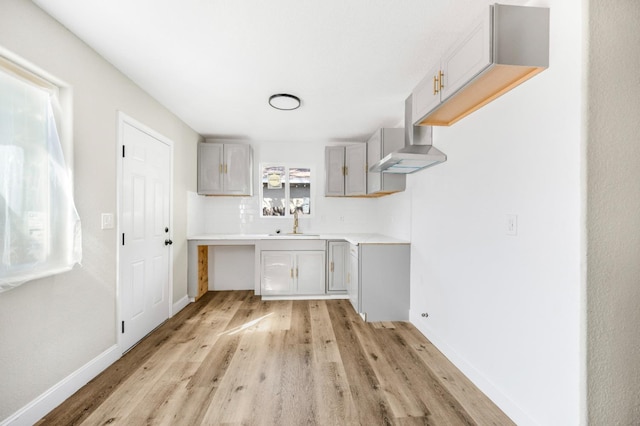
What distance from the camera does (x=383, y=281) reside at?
10.7 feet

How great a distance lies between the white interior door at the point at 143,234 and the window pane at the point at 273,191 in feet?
5.20

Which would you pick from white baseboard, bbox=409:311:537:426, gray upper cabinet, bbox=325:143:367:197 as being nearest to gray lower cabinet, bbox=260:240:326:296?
gray upper cabinet, bbox=325:143:367:197

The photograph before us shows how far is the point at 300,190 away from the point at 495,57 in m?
3.50

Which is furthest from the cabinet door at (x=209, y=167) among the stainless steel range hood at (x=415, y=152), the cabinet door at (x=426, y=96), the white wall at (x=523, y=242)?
the white wall at (x=523, y=242)

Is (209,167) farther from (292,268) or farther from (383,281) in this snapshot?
(383,281)

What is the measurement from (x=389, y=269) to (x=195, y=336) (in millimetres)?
2148

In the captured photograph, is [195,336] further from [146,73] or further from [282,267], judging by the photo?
[146,73]

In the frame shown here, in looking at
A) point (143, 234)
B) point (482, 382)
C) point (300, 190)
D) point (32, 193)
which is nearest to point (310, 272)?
point (300, 190)

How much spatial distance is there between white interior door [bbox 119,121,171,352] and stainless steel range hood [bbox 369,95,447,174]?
7.51ft

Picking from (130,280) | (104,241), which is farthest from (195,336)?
(104,241)

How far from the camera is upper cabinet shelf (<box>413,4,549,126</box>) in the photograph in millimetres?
1376

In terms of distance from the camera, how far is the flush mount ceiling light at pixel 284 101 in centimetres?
279

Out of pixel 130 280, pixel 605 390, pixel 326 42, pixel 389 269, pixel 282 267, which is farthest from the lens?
pixel 282 267

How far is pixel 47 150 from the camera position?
1711mm
